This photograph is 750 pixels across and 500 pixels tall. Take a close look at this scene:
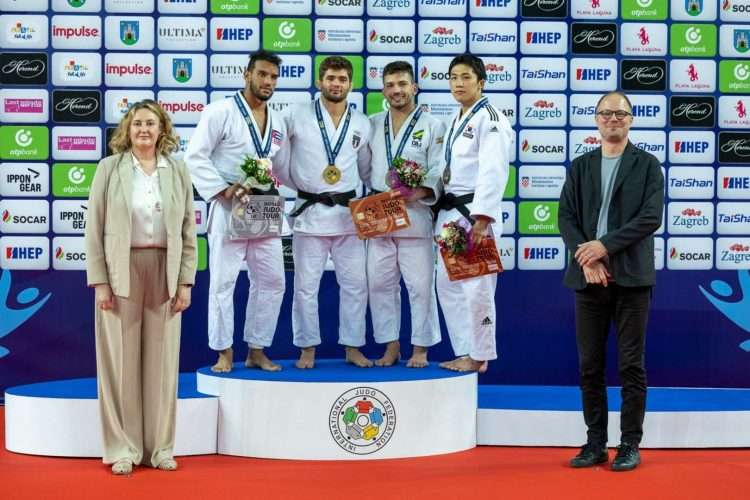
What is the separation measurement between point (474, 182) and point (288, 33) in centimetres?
186

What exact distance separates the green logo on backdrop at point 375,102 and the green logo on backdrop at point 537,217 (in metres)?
1.13

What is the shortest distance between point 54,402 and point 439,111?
3.07m

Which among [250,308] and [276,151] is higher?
[276,151]

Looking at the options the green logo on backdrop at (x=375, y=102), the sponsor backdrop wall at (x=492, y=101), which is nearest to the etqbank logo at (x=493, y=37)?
the sponsor backdrop wall at (x=492, y=101)

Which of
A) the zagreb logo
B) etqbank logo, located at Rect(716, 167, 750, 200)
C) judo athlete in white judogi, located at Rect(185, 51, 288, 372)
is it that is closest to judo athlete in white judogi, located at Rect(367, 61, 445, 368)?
judo athlete in white judogi, located at Rect(185, 51, 288, 372)

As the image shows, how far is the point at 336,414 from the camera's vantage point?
199 inches

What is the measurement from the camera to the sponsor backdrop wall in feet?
21.5

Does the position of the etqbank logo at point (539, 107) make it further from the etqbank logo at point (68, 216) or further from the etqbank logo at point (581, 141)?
the etqbank logo at point (68, 216)

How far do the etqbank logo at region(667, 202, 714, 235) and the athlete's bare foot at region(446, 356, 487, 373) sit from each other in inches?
79.3

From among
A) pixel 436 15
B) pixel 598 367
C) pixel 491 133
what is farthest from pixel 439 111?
pixel 598 367

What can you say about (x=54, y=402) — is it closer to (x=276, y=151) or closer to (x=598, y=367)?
(x=276, y=151)

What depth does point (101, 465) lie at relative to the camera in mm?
4836

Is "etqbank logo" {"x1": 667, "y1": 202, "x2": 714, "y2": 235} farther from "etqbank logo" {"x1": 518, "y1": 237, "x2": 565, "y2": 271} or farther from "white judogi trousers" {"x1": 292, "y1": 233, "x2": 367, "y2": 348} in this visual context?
"white judogi trousers" {"x1": 292, "y1": 233, "x2": 367, "y2": 348}

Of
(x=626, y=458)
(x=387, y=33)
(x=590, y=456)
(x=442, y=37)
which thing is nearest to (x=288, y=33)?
(x=387, y=33)
